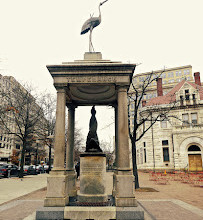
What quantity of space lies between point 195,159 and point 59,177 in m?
34.5

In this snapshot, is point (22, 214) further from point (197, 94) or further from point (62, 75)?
point (197, 94)

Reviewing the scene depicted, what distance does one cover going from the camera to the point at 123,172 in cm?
811

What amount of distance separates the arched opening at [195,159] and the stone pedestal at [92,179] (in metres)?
32.3

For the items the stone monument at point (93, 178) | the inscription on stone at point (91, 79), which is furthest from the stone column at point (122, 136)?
the stone monument at point (93, 178)

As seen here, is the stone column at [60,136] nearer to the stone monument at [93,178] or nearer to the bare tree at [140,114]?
the stone monument at [93,178]

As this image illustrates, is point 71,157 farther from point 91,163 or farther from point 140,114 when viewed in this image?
point 140,114

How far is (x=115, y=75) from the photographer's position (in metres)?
9.09

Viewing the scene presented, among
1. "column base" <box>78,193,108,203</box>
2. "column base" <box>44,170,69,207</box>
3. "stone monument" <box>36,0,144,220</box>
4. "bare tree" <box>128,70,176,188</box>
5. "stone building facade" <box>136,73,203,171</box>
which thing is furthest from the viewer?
"stone building facade" <box>136,73,203,171</box>

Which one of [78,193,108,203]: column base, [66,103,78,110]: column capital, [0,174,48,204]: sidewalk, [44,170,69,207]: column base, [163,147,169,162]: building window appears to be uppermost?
[66,103,78,110]: column capital

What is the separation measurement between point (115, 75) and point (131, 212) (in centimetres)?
552

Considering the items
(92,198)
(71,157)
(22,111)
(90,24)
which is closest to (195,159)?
(22,111)

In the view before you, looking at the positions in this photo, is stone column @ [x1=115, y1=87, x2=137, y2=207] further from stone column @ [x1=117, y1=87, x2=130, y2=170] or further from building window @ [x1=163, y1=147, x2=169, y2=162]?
building window @ [x1=163, y1=147, x2=169, y2=162]

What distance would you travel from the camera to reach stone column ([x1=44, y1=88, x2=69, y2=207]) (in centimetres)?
775

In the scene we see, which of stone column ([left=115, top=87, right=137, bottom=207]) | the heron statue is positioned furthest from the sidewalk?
the heron statue
